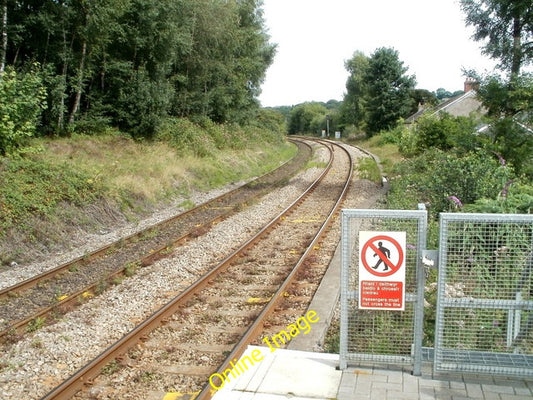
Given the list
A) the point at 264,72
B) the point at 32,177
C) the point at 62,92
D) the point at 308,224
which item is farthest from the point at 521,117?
the point at 264,72

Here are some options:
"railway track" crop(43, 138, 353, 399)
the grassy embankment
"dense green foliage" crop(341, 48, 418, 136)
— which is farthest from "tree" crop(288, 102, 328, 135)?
"railway track" crop(43, 138, 353, 399)

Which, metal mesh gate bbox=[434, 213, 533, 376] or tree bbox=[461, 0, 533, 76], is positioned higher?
tree bbox=[461, 0, 533, 76]

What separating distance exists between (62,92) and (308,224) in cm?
1097

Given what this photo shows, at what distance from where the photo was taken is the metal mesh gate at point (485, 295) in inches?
176

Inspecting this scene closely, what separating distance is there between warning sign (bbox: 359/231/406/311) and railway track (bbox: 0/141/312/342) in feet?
14.2

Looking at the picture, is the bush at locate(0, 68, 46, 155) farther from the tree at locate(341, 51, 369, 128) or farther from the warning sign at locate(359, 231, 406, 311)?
the tree at locate(341, 51, 369, 128)

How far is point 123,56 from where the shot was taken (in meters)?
23.6

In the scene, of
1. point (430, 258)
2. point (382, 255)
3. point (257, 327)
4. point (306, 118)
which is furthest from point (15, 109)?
point (306, 118)

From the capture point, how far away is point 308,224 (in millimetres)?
13125

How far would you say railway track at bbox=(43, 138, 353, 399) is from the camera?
16.8 ft

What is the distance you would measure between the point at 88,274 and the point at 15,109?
6.81m

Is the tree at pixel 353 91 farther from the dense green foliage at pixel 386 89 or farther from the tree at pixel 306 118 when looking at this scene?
the dense green foliage at pixel 386 89

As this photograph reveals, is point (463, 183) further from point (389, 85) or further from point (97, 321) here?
point (389, 85)

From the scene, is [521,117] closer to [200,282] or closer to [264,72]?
[200,282]
